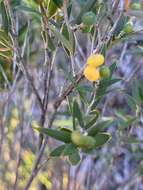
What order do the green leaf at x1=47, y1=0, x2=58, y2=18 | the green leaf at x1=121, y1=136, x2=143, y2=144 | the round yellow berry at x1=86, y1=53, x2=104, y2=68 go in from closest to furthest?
the round yellow berry at x1=86, y1=53, x2=104, y2=68
the green leaf at x1=47, y1=0, x2=58, y2=18
the green leaf at x1=121, y1=136, x2=143, y2=144

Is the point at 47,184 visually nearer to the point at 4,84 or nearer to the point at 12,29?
the point at 4,84

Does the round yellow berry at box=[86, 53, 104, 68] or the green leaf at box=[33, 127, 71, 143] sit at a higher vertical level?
the round yellow berry at box=[86, 53, 104, 68]

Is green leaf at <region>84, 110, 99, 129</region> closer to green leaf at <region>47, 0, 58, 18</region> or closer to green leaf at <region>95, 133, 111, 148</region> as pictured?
green leaf at <region>95, 133, 111, 148</region>

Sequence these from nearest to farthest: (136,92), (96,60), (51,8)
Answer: (96,60) → (51,8) → (136,92)

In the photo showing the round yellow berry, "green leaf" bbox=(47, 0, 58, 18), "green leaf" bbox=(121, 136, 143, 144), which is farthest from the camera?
"green leaf" bbox=(121, 136, 143, 144)

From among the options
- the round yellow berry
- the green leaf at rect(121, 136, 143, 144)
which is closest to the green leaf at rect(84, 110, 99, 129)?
the round yellow berry

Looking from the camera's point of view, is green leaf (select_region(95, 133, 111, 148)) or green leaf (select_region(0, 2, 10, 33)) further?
green leaf (select_region(0, 2, 10, 33))

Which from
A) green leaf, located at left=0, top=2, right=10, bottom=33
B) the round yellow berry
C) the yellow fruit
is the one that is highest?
green leaf, located at left=0, top=2, right=10, bottom=33

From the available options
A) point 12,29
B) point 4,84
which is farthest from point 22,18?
point 12,29

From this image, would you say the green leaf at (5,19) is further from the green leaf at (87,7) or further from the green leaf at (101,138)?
the green leaf at (101,138)

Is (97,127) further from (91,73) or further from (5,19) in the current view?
(5,19)

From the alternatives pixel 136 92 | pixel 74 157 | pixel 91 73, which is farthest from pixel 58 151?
pixel 136 92

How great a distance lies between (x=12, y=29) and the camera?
0.88 m

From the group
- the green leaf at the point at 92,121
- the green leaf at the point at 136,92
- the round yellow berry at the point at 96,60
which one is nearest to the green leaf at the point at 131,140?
the green leaf at the point at 136,92
